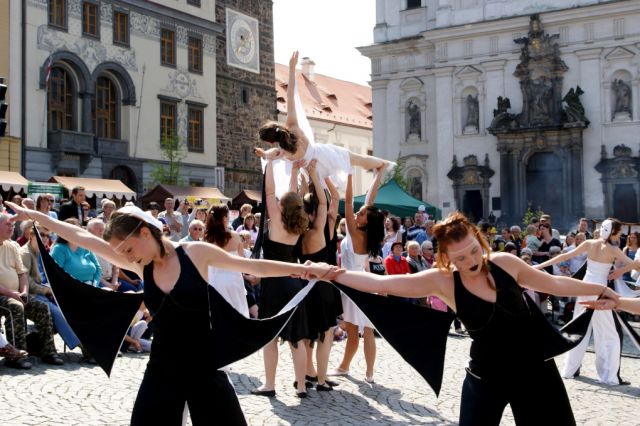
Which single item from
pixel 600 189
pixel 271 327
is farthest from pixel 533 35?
pixel 271 327

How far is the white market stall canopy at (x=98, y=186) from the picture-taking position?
3039 centimetres

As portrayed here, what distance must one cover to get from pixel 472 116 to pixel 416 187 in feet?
17.0

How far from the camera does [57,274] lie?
17.3ft

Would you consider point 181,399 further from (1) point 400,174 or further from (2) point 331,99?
(2) point 331,99

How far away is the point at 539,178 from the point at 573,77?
537 cm

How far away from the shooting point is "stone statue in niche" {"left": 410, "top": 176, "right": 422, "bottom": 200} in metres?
43.4

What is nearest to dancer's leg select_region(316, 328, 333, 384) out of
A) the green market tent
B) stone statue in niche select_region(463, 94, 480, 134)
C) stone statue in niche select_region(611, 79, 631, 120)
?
the green market tent

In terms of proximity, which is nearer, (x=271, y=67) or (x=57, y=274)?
(x=57, y=274)

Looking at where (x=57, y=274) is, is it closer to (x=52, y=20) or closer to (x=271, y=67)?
(x=52, y=20)

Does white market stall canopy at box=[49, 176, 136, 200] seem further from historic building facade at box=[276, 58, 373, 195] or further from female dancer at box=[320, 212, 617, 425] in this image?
female dancer at box=[320, 212, 617, 425]

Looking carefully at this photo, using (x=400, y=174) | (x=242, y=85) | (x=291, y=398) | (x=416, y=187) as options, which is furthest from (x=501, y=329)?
(x=242, y=85)

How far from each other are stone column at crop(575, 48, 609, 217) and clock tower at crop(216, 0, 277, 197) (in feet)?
57.5

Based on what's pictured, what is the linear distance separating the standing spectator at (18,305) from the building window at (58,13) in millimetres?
24487

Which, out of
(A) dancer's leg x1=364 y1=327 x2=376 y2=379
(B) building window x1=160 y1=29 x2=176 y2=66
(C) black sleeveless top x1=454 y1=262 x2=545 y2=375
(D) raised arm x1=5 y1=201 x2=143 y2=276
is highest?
(B) building window x1=160 y1=29 x2=176 y2=66
